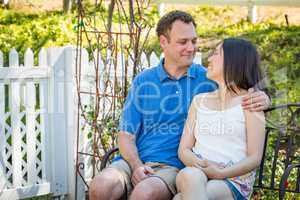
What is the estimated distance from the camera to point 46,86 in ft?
16.0

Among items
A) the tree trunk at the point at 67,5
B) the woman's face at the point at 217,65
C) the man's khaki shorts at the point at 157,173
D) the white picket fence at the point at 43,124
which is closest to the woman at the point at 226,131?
the woman's face at the point at 217,65

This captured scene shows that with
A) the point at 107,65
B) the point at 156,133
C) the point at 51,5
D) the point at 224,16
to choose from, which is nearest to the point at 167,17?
the point at 156,133

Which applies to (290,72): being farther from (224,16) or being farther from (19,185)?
(19,185)

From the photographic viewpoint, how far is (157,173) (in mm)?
3465

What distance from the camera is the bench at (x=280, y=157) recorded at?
142 inches

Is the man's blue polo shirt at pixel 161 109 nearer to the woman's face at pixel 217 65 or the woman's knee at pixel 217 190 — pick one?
the woman's face at pixel 217 65

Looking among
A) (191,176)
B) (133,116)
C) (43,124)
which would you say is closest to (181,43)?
(133,116)

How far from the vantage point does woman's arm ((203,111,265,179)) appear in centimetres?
328

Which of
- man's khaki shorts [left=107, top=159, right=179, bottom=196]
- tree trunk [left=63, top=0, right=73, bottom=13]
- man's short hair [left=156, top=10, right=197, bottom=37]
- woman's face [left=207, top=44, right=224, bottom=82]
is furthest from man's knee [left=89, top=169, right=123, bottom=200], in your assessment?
tree trunk [left=63, top=0, right=73, bottom=13]

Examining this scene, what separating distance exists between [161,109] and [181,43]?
0.37 metres

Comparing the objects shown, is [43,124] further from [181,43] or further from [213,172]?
[213,172]

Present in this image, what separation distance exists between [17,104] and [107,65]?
28.1 inches

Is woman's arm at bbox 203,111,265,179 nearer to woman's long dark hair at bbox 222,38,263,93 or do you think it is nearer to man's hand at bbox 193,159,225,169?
man's hand at bbox 193,159,225,169

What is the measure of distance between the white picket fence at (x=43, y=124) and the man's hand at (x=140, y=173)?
1497 mm
